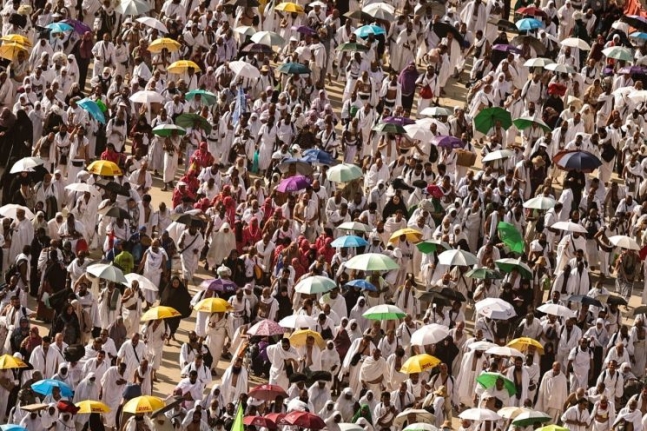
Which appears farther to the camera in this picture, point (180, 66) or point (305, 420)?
point (180, 66)

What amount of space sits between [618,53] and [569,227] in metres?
7.22

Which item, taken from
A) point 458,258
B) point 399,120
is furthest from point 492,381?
point 399,120

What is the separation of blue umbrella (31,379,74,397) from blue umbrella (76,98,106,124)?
880 cm

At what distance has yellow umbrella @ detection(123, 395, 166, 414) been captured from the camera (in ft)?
96.9

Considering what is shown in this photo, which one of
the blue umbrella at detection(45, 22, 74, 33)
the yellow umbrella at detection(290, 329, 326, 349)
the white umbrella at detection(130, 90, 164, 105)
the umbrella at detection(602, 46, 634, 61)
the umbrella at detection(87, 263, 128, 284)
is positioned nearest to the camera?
the yellow umbrella at detection(290, 329, 326, 349)

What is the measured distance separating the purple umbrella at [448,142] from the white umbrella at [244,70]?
374 cm

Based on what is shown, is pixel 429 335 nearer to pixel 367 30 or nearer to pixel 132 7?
pixel 367 30

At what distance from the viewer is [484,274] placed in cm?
3425

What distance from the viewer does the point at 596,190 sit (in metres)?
37.7

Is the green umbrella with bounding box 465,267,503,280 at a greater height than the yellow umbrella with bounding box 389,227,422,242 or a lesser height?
lesser

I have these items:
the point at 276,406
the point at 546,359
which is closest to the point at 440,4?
the point at 546,359

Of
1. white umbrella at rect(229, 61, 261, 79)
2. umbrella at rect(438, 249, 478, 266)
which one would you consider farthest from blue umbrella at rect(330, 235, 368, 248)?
white umbrella at rect(229, 61, 261, 79)

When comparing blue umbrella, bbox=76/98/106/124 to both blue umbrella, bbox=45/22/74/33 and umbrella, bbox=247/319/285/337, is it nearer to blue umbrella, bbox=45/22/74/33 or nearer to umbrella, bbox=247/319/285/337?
blue umbrella, bbox=45/22/74/33

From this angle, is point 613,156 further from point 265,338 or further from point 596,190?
point 265,338
